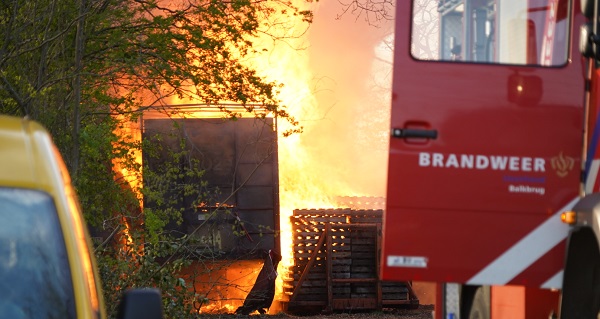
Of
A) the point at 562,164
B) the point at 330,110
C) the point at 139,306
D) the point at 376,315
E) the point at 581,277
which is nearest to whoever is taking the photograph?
the point at 139,306

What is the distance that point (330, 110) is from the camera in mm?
25141

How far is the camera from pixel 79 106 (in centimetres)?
1391

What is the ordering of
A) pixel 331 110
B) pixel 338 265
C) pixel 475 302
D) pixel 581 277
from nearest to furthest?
pixel 581 277
pixel 475 302
pixel 338 265
pixel 331 110

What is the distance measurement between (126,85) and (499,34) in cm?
876

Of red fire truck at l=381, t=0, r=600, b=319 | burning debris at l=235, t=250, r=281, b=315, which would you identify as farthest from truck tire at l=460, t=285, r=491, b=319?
burning debris at l=235, t=250, r=281, b=315

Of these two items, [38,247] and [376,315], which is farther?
[376,315]

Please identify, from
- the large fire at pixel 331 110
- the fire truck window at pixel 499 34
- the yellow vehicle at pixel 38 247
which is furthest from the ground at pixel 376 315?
the yellow vehicle at pixel 38 247

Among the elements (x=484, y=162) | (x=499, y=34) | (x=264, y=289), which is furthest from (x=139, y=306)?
(x=264, y=289)

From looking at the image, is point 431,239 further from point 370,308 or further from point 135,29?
point 370,308

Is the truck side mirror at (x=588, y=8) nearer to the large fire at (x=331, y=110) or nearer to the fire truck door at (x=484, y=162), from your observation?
the fire truck door at (x=484, y=162)

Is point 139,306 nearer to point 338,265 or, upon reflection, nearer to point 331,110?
point 338,265

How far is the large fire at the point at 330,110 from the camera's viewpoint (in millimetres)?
21188

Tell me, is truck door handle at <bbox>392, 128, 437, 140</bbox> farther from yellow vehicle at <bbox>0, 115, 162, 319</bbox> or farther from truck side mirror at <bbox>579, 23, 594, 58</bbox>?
yellow vehicle at <bbox>0, 115, 162, 319</bbox>

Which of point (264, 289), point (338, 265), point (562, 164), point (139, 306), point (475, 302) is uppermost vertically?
point (562, 164)
